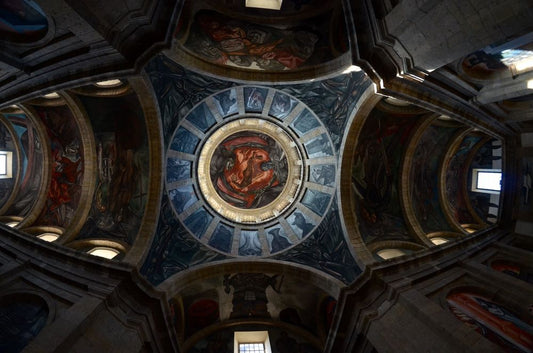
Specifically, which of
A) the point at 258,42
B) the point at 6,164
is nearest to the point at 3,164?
the point at 6,164

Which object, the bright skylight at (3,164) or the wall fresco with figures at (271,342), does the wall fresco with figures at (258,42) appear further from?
the wall fresco with figures at (271,342)

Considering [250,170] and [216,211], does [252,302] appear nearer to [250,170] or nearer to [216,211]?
[216,211]

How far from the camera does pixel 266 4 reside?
10.6 metres

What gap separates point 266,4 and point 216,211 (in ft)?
30.6

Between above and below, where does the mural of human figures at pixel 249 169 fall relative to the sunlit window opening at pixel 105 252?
above

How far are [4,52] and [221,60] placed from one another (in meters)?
7.06

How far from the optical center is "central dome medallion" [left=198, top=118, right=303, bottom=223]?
15586 mm

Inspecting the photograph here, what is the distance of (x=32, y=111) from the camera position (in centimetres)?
1233

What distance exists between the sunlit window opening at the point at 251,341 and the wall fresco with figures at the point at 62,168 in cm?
881

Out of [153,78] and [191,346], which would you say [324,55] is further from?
[191,346]

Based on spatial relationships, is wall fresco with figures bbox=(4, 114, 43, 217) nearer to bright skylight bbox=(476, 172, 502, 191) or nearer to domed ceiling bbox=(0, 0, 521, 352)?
domed ceiling bbox=(0, 0, 521, 352)

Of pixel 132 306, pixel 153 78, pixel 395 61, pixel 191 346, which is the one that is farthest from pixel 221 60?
pixel 191 346

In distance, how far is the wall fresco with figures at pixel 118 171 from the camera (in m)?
12.3

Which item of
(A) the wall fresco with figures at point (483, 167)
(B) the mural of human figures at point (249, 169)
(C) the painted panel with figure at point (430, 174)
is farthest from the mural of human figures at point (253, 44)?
(A) the wall fresco with figures at point (483, 167)
